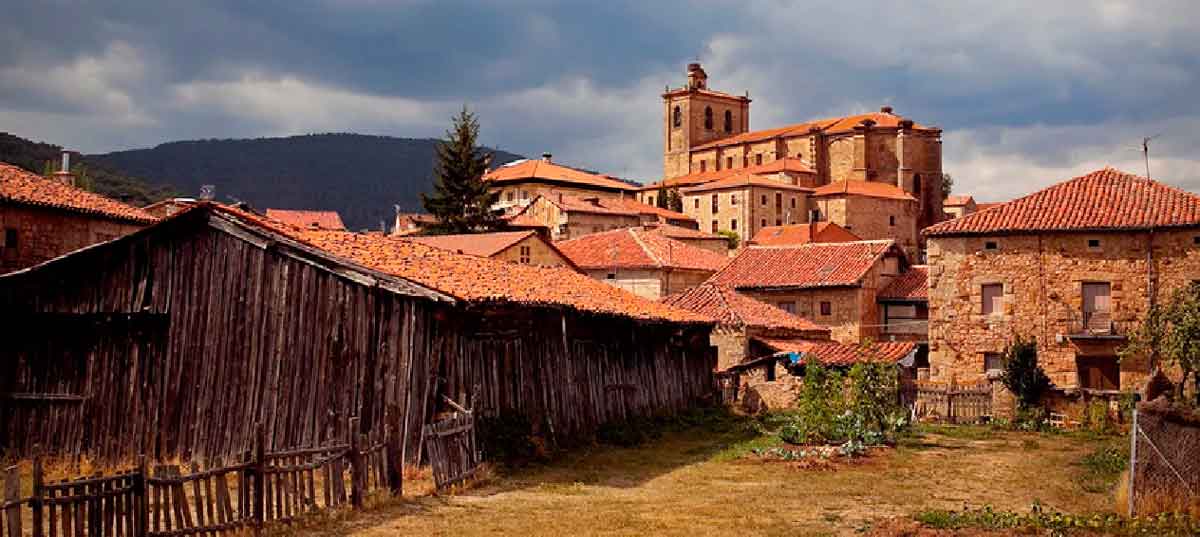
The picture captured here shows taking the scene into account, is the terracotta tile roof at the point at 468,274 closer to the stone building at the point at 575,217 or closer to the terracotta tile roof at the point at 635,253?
the terracotta tile roof at the point at 635,253

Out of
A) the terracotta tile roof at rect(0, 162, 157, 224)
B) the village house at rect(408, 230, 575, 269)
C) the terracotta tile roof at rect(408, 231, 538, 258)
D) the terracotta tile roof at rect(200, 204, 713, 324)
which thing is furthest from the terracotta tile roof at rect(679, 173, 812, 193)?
the terracotta tile roof at rect(0, 162, 157, 224)

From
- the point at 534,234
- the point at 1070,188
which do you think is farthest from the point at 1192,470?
the point at 534,234

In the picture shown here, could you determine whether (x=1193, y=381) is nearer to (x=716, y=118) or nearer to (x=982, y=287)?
(x=982, y=287)

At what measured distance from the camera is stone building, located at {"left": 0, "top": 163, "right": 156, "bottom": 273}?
29047mm

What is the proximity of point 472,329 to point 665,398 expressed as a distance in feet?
35.5

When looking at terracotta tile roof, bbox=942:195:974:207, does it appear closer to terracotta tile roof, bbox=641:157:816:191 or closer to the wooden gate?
terracotta tile roof, bbox=641:157:816:191

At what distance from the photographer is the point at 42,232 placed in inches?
1184

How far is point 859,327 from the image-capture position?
50344mm

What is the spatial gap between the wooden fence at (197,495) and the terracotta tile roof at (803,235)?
234ft

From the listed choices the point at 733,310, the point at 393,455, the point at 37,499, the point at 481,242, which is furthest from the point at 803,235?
the point at 37,499

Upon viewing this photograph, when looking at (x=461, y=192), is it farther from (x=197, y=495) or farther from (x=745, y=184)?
(x=197, y=495)

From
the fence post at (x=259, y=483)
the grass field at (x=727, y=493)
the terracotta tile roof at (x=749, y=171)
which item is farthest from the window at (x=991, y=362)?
the terracotta tile roof at (x=749, y=171)

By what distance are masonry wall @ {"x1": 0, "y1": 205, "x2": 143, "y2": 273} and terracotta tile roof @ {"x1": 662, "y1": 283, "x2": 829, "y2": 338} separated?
18561mm

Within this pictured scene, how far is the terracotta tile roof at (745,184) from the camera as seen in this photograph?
349 feet
